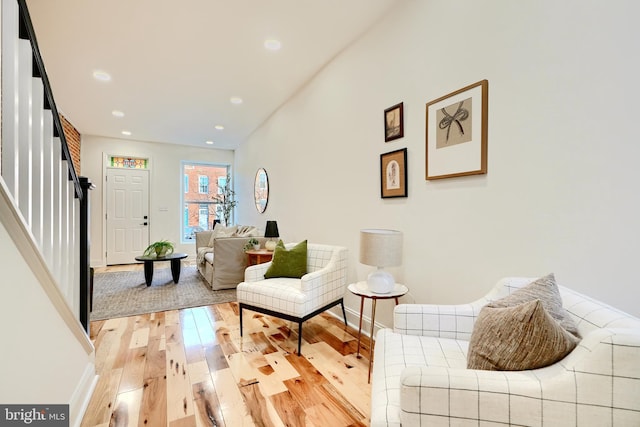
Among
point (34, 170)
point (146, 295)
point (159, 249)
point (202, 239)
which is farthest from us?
point (202, 239)

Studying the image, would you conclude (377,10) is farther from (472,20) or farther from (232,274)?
(232,274)

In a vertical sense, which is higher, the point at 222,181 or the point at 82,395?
the point at 222,181

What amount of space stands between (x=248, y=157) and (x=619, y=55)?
5609 millimetres

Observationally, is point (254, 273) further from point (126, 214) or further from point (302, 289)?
point (126, 214)

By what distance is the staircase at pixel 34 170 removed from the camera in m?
1.08

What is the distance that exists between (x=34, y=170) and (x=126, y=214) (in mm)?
5822

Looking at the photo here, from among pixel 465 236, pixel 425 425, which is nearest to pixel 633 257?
pixel 465 236

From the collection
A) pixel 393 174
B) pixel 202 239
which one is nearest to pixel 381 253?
pixel 393 174

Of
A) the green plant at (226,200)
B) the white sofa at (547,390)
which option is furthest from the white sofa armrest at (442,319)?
the green plant at (226,200)

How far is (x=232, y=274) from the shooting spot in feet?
13.3

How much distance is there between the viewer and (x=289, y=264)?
2783 millimetres

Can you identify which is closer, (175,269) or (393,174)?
A: (393,174)

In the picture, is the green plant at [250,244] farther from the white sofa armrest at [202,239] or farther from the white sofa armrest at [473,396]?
the white sofa armrest at [473,396]

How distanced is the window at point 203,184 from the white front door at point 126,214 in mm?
1130
